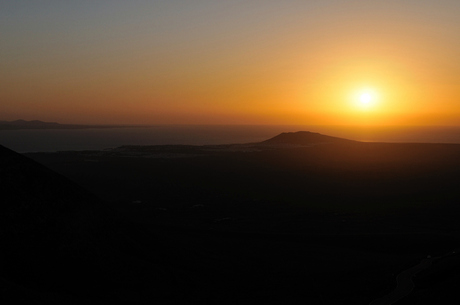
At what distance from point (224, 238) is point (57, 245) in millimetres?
19843

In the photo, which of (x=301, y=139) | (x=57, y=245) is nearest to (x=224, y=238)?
(x=57, y=245)

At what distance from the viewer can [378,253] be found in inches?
1586

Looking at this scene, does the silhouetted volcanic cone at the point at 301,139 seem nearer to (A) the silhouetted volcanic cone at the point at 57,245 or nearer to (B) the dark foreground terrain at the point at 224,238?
(B) the dark foreground terrain at the point at 224,238

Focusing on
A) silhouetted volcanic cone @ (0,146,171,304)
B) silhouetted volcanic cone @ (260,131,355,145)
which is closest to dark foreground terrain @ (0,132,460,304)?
silhouetted volcanic cone @ (0,146,171,304)

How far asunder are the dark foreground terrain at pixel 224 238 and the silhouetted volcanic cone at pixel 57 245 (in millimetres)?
99

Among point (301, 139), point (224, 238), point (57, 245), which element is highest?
point (301, 139)

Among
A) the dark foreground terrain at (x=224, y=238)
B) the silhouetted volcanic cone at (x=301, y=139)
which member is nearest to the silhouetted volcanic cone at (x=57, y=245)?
the dark foreground terrain at (x=224, y=238)

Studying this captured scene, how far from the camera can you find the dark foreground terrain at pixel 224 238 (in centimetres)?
2725

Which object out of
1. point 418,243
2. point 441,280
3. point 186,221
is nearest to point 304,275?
point 441,280

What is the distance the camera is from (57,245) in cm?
2844

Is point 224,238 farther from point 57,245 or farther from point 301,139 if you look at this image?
point 301,139

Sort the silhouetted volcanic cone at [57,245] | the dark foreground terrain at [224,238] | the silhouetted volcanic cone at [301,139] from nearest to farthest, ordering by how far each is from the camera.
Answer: the silhouetted volcanic cone at [57,245], the dark foreground terrain at [224,238], the silhouetted volcanic cone at [301,139]

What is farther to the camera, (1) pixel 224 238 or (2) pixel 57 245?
(1) pixel 224 238

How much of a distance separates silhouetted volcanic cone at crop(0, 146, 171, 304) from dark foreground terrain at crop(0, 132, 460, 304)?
3.9 inches
